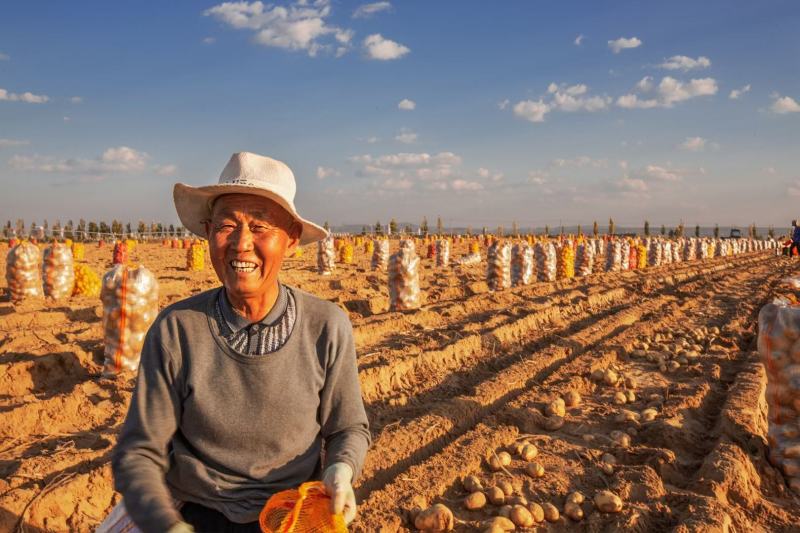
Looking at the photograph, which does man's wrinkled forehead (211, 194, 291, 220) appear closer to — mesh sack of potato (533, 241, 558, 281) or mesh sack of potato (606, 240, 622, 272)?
mesh sack of potato (533, 241, 558, 281)

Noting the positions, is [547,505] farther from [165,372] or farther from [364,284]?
[364,284]

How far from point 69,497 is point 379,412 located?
2714mm

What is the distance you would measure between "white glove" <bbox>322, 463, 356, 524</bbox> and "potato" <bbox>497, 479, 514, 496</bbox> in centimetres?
208

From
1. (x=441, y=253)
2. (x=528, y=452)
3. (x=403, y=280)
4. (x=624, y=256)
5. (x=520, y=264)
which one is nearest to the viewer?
(x=528, y=452)

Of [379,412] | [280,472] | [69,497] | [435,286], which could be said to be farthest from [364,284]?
[280,472]

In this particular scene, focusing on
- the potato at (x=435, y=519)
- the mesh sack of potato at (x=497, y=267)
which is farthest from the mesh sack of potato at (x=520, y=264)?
the potato at (x=435, y=519)

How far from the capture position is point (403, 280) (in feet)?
34.7

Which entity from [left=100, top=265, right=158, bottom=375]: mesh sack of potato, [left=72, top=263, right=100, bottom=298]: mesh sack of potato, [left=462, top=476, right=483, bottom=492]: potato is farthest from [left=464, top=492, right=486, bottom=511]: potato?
[left=72, top=263, right=100, bottom=298]: mesh sack of potato

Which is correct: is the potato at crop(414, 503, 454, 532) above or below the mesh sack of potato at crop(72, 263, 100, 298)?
below

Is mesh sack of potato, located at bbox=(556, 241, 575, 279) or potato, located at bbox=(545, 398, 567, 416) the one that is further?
mesh sack of potato, located at bbox=(556, 241, 575, 279)

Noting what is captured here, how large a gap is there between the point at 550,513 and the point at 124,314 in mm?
5013

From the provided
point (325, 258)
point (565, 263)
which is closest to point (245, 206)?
point (325, 258)

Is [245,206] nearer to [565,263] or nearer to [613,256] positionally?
[565,263]

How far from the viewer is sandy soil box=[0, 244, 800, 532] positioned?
3.36m
